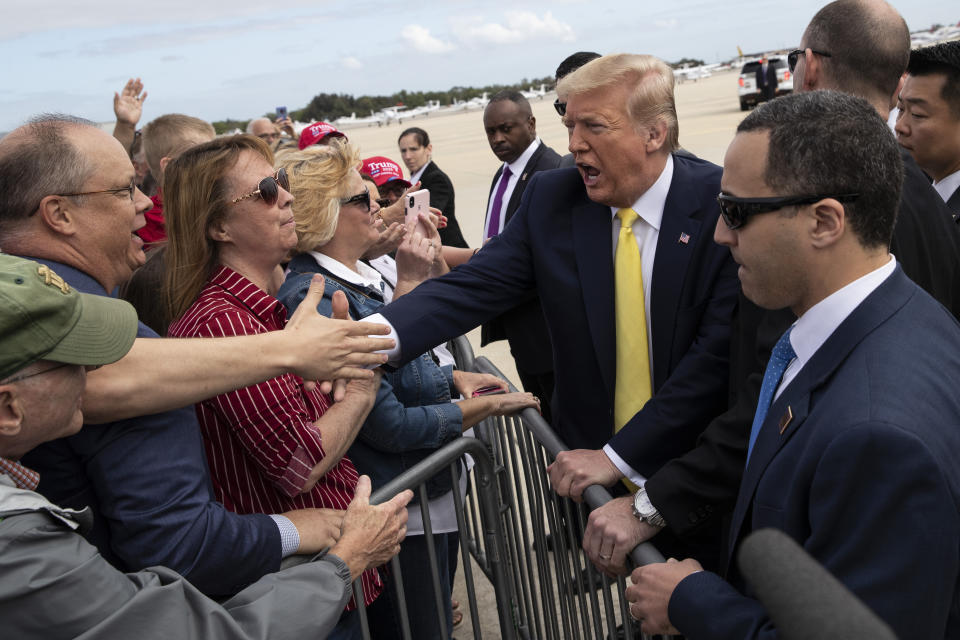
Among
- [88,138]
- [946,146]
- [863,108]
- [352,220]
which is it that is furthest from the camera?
[946,146]

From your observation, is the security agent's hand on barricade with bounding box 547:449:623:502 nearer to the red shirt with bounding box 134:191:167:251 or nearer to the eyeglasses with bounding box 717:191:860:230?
the eyeglasses with bounding box 717:191:860:230

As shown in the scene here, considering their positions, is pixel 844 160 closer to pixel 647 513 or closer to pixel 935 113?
pixel 647 513

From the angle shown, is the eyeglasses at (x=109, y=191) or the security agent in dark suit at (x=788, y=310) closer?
the eyeglasses at (x=109, y=191)

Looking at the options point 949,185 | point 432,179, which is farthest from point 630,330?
point 432,179

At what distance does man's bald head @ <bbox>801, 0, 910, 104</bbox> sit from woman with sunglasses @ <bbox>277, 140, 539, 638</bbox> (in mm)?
1979

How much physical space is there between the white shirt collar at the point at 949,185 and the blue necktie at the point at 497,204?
10.3 feet

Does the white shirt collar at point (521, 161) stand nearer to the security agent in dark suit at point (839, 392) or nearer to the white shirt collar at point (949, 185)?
the white shirt collar at point (949, 185)

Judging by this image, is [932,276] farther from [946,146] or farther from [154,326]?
[154,326]

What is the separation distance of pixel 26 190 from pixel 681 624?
2.02 m

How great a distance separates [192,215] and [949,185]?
3.65 m

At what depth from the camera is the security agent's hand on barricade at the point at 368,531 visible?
2201mm

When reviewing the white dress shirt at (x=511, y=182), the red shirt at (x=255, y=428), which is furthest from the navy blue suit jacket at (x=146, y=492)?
the white dress shirt at (x=511, y=182)

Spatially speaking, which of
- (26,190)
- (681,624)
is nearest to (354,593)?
(681,624)

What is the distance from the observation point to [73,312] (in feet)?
5.45
